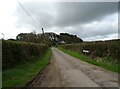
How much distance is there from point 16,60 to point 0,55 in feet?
12.5

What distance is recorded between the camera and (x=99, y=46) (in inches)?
1039

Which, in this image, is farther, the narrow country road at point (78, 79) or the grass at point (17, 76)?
the grass at point (17, 76)

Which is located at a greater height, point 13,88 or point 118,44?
point 118,44

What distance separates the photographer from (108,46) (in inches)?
894

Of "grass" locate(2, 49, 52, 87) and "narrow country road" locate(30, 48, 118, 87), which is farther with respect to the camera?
"grass" locate(2, 49, 52, 87)

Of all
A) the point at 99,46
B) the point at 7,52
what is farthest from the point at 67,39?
the point at 7,52

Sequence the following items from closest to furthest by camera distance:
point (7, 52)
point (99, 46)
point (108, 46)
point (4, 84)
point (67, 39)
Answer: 1. point (4, 84)
2. point (7, 52)
3. point (108, 46)
4. point (99, 46)
5. point (67, 39)

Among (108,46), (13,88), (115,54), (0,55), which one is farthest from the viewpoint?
(108,46)

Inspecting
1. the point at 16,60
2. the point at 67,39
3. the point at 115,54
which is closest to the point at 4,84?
the point at 16,60

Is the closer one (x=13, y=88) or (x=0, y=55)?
(x=13, y=88)

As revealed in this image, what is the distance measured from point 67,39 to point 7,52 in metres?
171

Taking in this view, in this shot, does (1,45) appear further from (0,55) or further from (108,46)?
(108,46)

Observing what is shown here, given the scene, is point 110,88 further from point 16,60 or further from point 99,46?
point 99,46

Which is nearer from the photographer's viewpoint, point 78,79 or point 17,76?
point 78,79
